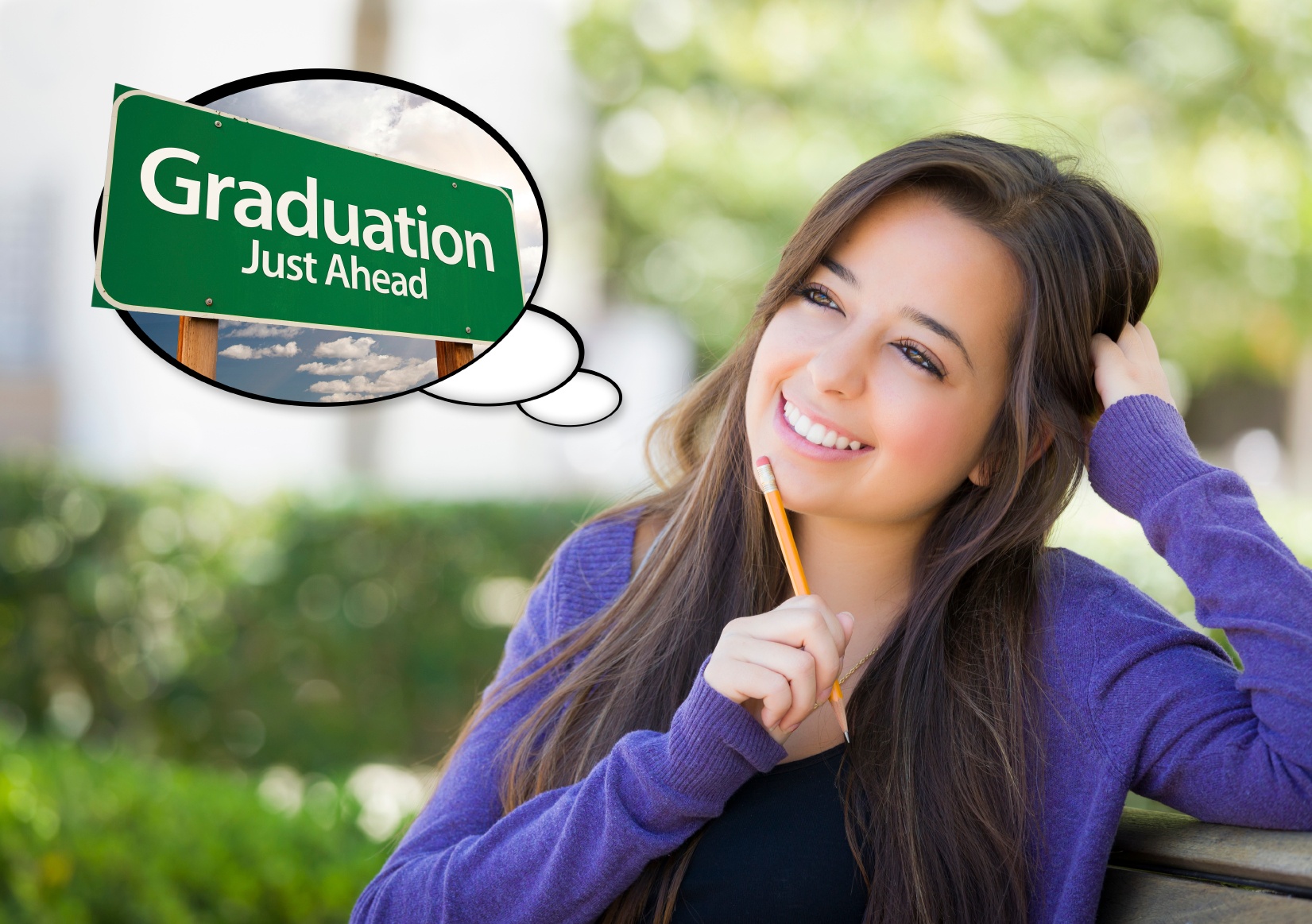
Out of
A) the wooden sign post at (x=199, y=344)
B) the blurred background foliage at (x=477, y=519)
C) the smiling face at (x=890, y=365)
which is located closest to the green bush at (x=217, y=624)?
the blurred background foliage at (x=477, y=519)

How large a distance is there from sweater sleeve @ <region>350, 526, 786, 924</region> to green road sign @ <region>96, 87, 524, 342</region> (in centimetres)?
56

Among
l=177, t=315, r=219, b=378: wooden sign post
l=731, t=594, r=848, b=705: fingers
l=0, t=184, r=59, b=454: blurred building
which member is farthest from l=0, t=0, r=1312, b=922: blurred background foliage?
l=0, t=184, r=59, b=454: blurred building

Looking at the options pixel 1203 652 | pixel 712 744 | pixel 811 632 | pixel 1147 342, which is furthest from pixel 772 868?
pixel 1147 342

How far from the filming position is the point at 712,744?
53.1 inches

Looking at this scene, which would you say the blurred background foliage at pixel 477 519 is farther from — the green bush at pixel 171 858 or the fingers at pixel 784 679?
the fingers at pixel 784 679

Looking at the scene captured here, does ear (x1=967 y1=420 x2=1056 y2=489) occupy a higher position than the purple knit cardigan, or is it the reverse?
ear (x1=967 y1=420 x2=1056 y2=489)

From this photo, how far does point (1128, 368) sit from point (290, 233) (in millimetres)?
1118

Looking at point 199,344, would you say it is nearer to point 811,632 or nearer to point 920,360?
point 811,632

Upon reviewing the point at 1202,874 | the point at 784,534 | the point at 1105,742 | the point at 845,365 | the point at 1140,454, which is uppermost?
the point at 845,365

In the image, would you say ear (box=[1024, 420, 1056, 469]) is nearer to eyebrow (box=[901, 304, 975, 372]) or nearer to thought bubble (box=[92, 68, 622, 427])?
A: eyebrow (box=[901, 304, 975, 372])

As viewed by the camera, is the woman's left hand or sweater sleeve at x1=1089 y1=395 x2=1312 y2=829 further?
the woman's left hand

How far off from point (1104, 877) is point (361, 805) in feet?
6.05

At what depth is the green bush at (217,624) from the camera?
4.57 m

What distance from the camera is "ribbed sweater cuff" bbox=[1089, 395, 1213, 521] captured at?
4.88 feet
